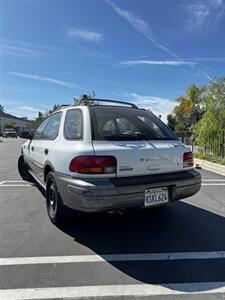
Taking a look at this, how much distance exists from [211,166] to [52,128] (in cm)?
723

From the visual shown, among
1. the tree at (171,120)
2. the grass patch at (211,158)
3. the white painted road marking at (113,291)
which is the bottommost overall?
the white painted road marking at (113,291)

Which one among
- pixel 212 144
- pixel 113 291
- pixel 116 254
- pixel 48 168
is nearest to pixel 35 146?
pixel 48 168

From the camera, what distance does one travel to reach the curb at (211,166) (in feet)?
32.6

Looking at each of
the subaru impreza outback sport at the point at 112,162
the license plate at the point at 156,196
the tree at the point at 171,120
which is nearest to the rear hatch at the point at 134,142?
the subaru impreza outback sport at the point at 112,162

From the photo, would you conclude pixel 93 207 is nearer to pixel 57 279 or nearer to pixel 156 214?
pixel 57 279

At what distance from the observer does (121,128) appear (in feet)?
14.7

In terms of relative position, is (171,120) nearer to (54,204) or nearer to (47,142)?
(47,142)

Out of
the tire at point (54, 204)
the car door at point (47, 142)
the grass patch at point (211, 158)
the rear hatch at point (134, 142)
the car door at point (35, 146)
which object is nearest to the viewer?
the rear hatch at point (134, 142)

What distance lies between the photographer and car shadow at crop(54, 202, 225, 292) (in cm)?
318

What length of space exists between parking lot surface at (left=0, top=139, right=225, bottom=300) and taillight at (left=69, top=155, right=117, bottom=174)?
98 centimetres

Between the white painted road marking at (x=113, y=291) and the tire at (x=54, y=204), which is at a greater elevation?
the tire at (x=54, y=204)

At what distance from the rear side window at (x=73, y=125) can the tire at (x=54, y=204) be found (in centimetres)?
66

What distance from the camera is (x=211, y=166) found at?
10820mm

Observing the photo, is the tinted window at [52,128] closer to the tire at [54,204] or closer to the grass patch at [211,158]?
the tire at [54,204]
